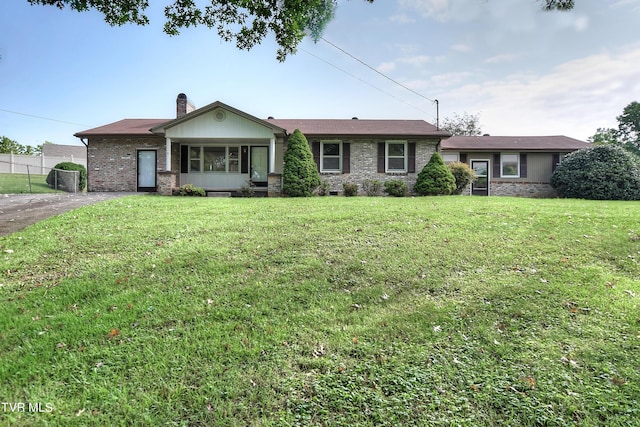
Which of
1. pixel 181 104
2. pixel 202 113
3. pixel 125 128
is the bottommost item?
pixel 125 128

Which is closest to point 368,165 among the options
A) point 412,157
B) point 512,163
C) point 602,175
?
point 412,157

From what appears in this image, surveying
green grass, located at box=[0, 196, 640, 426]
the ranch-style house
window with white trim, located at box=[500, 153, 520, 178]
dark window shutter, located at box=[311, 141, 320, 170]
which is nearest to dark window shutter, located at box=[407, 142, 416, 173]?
the ranch-style house

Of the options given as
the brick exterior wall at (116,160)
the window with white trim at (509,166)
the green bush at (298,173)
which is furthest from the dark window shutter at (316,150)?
the window with white trim at (509,166)

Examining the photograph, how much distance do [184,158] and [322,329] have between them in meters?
15.7

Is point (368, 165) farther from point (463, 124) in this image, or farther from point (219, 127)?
point (463, 124)

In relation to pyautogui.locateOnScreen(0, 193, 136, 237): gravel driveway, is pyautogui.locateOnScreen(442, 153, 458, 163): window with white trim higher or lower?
higher

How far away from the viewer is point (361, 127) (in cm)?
1789

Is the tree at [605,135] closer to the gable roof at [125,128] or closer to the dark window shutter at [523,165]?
the dark window shutter at [523,165]

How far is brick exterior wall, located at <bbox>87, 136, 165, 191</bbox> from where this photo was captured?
648 inches

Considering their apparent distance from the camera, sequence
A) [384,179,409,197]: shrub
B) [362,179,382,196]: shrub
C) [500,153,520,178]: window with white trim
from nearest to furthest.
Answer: [384,179,409,197]: shrub → [362,179,382,196]: shrub → [500,153,520,178]: window with white trim

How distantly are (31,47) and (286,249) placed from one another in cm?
1235

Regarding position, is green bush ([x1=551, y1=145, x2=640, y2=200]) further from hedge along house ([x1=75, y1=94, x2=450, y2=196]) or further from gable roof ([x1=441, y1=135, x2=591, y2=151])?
hedge along house ([x1=75, y1=94, x2=450, y2=196])

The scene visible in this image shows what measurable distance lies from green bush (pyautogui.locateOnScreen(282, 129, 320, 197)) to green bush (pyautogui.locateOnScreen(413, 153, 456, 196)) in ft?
15.2

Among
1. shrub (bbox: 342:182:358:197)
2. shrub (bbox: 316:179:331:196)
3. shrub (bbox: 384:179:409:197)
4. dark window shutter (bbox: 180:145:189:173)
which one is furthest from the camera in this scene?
dark window shutter (bbox: 180:145:189:173)
